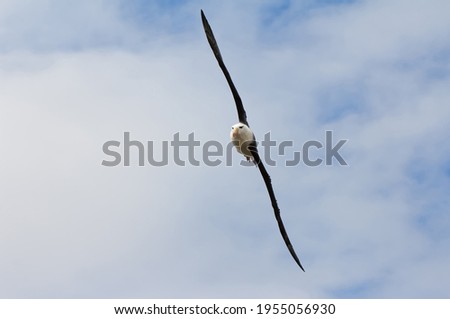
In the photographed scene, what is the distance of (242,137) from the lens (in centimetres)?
3341

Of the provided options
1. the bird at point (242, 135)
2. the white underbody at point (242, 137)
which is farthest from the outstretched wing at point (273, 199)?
the white underbody at point (242, 137)

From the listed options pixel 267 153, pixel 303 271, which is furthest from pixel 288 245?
pixel 267 153

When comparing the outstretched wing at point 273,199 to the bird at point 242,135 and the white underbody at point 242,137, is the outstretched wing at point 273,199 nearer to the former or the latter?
the bird at point 242,135

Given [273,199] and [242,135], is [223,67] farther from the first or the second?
[273,199]

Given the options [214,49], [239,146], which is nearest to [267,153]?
[239,146]

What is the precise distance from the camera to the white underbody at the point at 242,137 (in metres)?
33.3
